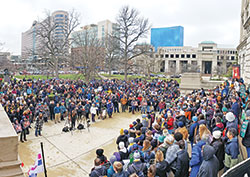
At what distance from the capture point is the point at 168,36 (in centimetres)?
11150

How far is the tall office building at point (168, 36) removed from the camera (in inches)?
4338

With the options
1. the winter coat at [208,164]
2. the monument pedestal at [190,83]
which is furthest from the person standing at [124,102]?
the winter coat at [208,164]

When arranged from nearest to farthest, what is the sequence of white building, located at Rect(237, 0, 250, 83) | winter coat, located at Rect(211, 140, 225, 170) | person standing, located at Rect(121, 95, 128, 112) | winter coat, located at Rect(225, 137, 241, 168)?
winter coat, located at Rect(225, 137, 241, 168), winter coat, located at Rect(211, 140, 225, 170), white building, located at Rect(237, 0, 250, 83), person standing, located at Rect(121, 95, 128, 112)

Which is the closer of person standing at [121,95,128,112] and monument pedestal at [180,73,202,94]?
person standing at [121,95,128,112]

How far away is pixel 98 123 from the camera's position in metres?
13.5

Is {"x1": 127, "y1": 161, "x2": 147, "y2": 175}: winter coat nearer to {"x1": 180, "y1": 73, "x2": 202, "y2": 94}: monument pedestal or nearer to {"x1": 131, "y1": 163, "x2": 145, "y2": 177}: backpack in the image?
{"x1": 131, "y1": 163, "x2": 145, "y2": 177}: backpack

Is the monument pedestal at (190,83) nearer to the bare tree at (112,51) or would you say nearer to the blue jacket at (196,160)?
the blue jacket at (196,160)

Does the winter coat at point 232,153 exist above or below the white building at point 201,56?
below

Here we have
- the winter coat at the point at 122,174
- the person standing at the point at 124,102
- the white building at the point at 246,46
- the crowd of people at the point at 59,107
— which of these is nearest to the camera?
the winter coat at the point at 122,174

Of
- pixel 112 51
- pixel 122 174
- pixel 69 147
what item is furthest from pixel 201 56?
pixel 122 174

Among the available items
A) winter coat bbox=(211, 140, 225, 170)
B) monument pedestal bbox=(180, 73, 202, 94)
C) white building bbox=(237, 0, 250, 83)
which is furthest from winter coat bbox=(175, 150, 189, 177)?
monument pedestal bbox=(180, 73, 202, 94)

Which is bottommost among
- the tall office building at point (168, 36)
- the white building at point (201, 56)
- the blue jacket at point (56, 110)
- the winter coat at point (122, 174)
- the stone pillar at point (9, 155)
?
the blue jacket at point (56, 110)

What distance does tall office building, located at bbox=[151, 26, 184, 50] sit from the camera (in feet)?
362

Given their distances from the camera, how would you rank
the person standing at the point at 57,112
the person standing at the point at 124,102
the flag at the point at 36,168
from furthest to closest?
the person standing at the point at 124,102 → the person standing at the point at 57,112 → the flag at the point at 36,168
